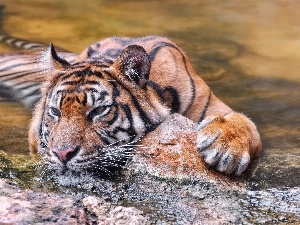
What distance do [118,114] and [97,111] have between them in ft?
0.35

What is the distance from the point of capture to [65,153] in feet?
8.63

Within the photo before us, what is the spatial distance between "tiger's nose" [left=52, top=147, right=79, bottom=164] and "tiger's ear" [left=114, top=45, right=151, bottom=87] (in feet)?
1.60

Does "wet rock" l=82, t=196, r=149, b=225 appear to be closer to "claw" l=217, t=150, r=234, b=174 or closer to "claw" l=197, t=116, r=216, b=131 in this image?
"claw" l=217, t=150, r=234, b=174

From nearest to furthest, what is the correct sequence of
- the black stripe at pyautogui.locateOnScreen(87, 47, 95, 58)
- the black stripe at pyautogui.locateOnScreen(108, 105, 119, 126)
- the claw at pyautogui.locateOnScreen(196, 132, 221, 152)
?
the claw at pyautogui.locateOnScreen(196, 132, 221, 152), the black stripe at pyautogui.locateOnScreen(108, 105, 119, 126), the black stripe at pyautogui.locateOnScreen(87, 47, 95, 58)

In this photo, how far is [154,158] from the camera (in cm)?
278

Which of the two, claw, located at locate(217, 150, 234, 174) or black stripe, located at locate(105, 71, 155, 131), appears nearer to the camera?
claw, located at locate(217, 150, 234, 174)

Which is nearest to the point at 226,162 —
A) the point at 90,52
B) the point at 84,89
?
the point at 84,89

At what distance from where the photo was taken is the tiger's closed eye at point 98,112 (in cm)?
281

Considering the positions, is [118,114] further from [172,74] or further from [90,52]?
[90,52]

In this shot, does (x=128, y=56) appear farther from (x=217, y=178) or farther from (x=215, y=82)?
(x=215, y=82)

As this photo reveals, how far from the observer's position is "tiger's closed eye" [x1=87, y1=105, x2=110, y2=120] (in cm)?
281

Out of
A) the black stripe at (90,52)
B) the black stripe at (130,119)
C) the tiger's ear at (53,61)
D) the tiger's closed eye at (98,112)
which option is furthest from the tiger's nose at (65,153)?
the black stripe at (90,52)

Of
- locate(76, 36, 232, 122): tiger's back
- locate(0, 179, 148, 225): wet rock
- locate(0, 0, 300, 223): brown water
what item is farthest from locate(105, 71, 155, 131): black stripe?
locate(0, 179, 148, 225): wet rock

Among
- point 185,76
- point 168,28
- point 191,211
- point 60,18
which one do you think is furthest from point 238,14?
point 191,211
